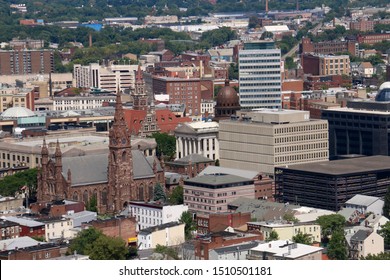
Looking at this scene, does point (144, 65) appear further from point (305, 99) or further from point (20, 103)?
point (305, 99)

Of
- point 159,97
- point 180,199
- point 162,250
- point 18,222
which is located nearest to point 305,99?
point 159,97

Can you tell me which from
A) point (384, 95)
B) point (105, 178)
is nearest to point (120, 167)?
point (105, 178)

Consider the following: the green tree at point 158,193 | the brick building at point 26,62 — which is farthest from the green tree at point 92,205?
the brick building at point 26,62

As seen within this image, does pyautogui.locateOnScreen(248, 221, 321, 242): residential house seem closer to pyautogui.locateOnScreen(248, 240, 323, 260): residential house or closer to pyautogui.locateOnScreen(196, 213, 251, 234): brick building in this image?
pyautogui.locateOnScreen(196, 213, 251, 234): brick building

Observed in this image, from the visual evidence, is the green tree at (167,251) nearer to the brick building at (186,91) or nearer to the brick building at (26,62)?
the brick building at (186,91)

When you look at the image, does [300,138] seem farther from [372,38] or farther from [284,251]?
[372,38]

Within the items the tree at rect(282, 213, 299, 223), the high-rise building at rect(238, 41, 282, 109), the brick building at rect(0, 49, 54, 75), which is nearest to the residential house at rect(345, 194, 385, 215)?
the tree at rect(282, 213, 299, 223)
